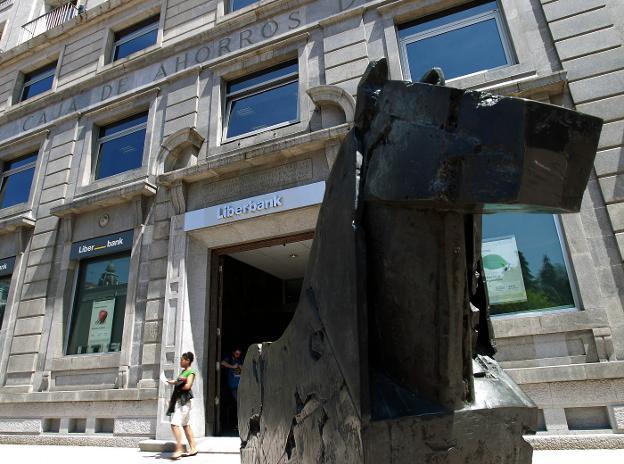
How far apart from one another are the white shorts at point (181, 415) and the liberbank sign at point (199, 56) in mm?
8140

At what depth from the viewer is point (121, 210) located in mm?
10164

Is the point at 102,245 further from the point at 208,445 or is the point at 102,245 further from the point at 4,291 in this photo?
the point at 208,445

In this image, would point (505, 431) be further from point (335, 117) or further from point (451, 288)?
point (335, 117)

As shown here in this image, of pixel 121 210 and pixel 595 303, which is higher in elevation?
pixel 121 210

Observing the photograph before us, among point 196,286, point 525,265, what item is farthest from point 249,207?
point 525,265

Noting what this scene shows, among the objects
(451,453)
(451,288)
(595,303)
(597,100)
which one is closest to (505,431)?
(451,453)

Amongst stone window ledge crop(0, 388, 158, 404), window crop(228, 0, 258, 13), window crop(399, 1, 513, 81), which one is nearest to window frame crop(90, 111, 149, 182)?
window crop(228, 0, 258, 13)

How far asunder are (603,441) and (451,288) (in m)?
5.61

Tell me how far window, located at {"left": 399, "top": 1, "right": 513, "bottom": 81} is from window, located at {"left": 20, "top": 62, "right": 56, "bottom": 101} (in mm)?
11974

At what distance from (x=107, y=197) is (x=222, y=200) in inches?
123

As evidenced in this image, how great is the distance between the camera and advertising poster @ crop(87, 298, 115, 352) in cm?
944

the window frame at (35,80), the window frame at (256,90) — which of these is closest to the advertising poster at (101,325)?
the window frame at (256,90)

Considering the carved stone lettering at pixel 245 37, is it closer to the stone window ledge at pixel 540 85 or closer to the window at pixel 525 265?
the stone window ledge at pixel 540 85

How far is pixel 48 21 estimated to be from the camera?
1559 cm
